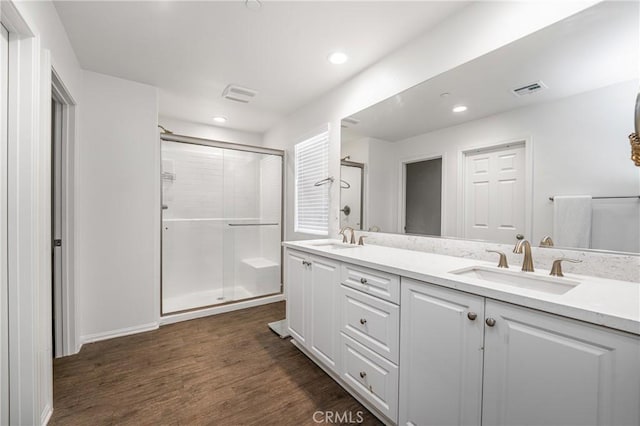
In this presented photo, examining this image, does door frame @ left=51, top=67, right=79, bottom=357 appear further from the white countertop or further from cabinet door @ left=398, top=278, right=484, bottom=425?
cabinet door @ left=398, top=278, right=484, bottom=425

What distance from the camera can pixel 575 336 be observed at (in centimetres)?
85

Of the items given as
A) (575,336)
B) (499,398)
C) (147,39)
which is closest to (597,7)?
(575,336)

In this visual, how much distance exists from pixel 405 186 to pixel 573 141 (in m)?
1.02

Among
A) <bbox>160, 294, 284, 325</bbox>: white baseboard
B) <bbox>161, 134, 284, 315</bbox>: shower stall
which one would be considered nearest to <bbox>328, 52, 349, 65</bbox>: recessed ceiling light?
<bbox>161, 134, 284, 315</bbox>: shower stall

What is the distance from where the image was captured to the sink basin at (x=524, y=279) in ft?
3.96

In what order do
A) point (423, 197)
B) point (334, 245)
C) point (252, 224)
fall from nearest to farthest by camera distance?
point (423, 197)
point (334, 245)
point (252, 224)

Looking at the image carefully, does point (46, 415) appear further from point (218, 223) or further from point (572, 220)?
point (572, 220)

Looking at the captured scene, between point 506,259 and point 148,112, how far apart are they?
10.8 ft

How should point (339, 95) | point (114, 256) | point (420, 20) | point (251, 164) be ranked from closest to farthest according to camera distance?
point (420, 20)
point (114, 256)
point (339, 95)
point (251, 164)

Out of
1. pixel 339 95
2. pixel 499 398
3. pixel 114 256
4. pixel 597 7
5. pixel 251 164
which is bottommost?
pixel 499 398

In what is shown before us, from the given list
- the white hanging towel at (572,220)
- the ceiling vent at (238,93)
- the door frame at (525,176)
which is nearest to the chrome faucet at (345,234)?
the door frame at (525,176)

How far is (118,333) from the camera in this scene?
259 cm

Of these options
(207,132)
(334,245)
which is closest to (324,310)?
(334,245)

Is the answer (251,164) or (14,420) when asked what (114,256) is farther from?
(251,164)
